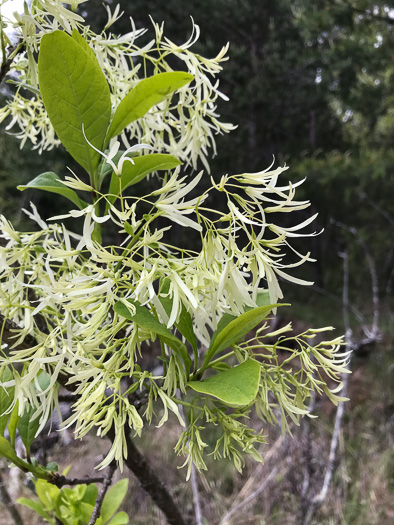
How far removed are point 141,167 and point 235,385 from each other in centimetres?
20

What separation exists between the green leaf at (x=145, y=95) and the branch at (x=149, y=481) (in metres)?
0.34

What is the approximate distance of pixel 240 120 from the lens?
5.28 m

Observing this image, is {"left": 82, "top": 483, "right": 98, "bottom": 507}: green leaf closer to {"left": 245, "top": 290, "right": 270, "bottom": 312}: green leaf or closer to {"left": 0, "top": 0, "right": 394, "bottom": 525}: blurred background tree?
{"left": 245, "top": 290, "right": 270, "bottom": 312}: green leaf

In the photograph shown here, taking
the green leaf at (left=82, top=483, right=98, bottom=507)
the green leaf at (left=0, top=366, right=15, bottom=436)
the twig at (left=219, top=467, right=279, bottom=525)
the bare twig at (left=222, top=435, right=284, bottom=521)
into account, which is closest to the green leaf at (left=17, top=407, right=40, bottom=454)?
the green leaf at (left=0, top=366, right=15, bottom=436)

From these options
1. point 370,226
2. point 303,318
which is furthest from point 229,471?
point 370,226

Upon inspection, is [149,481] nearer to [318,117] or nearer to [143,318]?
[143,318]

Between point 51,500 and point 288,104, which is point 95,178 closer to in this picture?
point 51,500

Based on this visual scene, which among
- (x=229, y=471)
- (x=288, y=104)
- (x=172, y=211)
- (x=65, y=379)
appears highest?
(x=288, y=104)

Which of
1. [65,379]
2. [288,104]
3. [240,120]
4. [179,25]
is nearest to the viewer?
[65,379]

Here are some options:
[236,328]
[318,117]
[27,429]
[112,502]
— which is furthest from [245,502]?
[318,117]

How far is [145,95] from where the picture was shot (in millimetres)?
377

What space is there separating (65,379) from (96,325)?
0.33 feet

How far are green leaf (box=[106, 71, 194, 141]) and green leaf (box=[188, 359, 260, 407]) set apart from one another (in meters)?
0.24

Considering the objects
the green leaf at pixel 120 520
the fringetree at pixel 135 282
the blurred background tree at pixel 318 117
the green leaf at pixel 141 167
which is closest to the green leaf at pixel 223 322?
the fringetree at pixel 135 282
